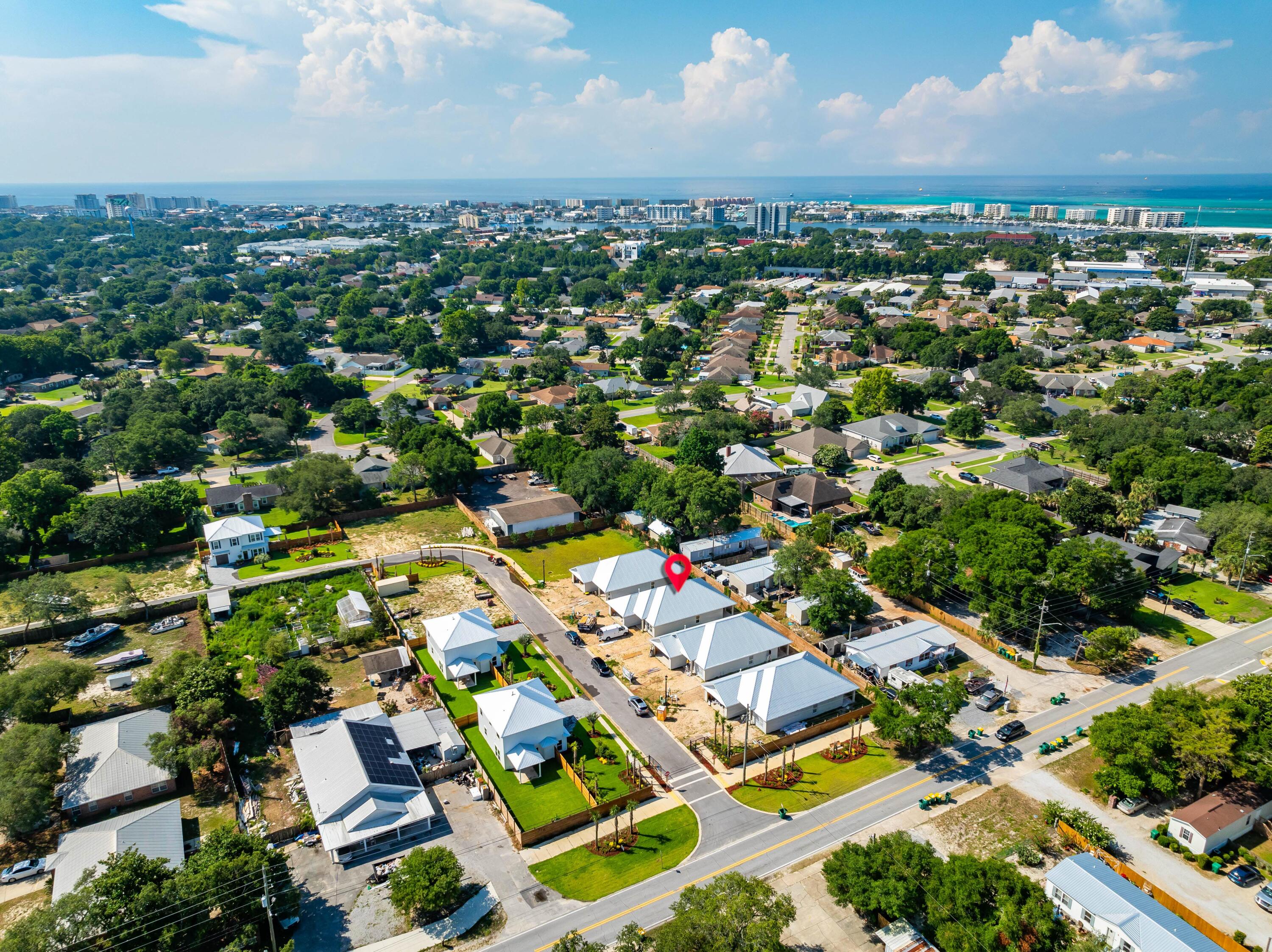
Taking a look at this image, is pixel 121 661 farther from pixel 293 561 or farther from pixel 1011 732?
pixel 1011 732

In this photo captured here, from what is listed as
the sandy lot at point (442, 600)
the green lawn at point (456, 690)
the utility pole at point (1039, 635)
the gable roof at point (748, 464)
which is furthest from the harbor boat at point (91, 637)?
the utility pole at point (1039, 635)

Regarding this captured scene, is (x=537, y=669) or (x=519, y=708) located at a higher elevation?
(x=519, y=708)

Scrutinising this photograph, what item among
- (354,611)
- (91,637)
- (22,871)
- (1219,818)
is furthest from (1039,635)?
(91,637)

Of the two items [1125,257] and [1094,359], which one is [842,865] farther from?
[1125,257]

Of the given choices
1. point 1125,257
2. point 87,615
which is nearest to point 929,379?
point 87,615

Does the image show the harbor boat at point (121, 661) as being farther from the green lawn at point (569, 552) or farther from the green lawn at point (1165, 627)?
the green lawn at point (1165, 627)

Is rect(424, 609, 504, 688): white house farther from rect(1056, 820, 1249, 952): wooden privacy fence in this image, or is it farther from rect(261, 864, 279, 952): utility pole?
rect(1056, 820, 1249, 952): wooden privacy fence
